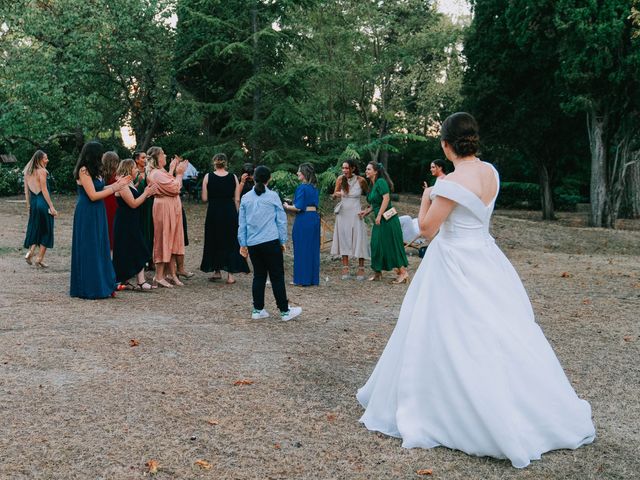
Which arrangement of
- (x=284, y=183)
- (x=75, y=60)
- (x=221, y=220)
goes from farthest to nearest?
(x=75, y=60) → (x=284, y=183) → (x=221, y=220)

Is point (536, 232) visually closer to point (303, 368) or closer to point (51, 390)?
point (303, 368)

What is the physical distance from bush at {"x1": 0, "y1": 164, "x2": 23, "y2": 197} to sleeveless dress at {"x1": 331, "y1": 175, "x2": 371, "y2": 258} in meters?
20.5

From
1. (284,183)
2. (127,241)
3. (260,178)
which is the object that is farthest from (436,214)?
(284,183)

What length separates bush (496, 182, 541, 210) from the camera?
36.5 m

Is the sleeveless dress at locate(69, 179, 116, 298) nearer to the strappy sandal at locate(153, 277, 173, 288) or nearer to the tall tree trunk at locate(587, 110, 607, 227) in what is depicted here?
the strappy sandal at locate(153, 277, 173, 288)

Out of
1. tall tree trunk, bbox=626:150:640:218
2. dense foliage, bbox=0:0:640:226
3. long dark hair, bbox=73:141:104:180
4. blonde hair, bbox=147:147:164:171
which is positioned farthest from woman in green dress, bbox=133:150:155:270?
tall tree trunk, bbox=626:150:640:218

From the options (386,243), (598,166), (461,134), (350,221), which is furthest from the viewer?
(598,166)

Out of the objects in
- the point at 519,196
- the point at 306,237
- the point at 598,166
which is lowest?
the point at 306,237

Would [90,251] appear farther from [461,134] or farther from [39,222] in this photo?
[461,134]

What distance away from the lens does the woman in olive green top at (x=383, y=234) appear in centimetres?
1215

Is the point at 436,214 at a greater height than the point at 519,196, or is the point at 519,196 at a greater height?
the point at 519,196

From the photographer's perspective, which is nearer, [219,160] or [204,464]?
[204,464]

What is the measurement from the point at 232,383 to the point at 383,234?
6.60 m

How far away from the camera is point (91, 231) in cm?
976
